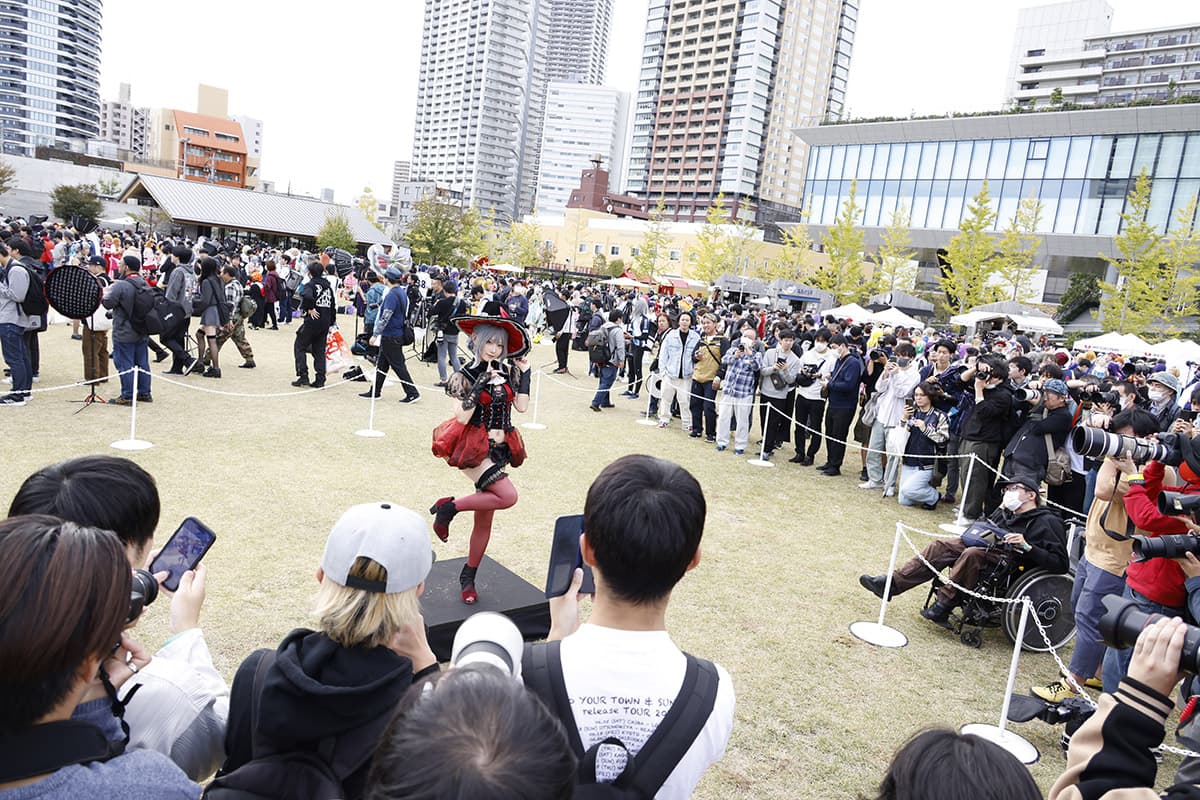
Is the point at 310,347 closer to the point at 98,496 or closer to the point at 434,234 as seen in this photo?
the point at 98,496

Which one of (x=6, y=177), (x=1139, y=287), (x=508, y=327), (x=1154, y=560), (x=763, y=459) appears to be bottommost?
(x=763, y=459)

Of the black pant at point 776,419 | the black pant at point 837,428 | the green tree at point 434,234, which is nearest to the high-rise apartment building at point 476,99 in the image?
the green tree at point 434,234

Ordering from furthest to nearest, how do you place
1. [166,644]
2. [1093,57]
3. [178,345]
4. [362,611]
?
[1093,57] → [178,345] → [166,644] → [362,611]

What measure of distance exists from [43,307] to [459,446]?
23.7ft

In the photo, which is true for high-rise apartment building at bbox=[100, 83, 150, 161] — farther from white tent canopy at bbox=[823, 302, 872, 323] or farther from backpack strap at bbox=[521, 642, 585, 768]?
backpack strap at bbox=[521, 642, 585, 768]

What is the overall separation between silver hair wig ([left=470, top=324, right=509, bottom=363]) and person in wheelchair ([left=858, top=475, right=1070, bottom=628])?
11.1 feet

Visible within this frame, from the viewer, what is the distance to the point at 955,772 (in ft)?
4.25

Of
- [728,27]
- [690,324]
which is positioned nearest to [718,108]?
[728,27]

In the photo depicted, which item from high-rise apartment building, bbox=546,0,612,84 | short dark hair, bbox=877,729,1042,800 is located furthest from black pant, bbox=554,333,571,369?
high-rise apartment building, bbox=546,0,612,84

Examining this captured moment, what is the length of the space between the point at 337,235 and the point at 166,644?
48.4 meters

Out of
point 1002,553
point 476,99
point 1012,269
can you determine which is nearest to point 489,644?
point 1002,553

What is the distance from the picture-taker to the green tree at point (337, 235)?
45.9 metres

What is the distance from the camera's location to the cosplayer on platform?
446cm

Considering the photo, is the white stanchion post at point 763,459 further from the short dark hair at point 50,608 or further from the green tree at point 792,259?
the green tree at point 792,259
